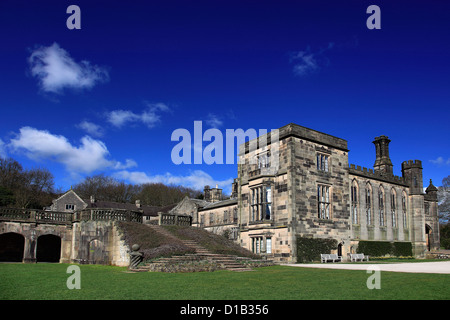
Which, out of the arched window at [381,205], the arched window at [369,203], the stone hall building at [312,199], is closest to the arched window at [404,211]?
the stone hall building at [312,199]

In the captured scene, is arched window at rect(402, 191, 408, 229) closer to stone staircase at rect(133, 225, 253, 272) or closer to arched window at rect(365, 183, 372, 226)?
arched window at rect(365, 183, 372, 226)

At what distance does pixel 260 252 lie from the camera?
29969 mm

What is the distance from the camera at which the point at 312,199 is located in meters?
29.1

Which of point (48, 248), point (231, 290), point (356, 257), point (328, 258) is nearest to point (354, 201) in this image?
point (356, 257)

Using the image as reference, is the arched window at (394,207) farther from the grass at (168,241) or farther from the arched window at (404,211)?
the grass at (168,241)

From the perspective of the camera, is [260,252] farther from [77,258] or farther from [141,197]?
[141,197]

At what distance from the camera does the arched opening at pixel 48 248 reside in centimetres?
3466

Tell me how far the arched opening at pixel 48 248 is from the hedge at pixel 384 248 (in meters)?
28.7

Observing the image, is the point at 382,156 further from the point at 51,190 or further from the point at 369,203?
the point at 51,190

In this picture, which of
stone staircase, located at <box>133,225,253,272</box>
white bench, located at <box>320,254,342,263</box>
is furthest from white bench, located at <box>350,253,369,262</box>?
stone staircase, located at <box>133,225,253,272</box>

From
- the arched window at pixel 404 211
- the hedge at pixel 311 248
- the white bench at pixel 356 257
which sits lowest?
the white bench at pixel 356 257

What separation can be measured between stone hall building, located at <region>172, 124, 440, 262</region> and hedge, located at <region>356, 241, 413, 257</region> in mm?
578
